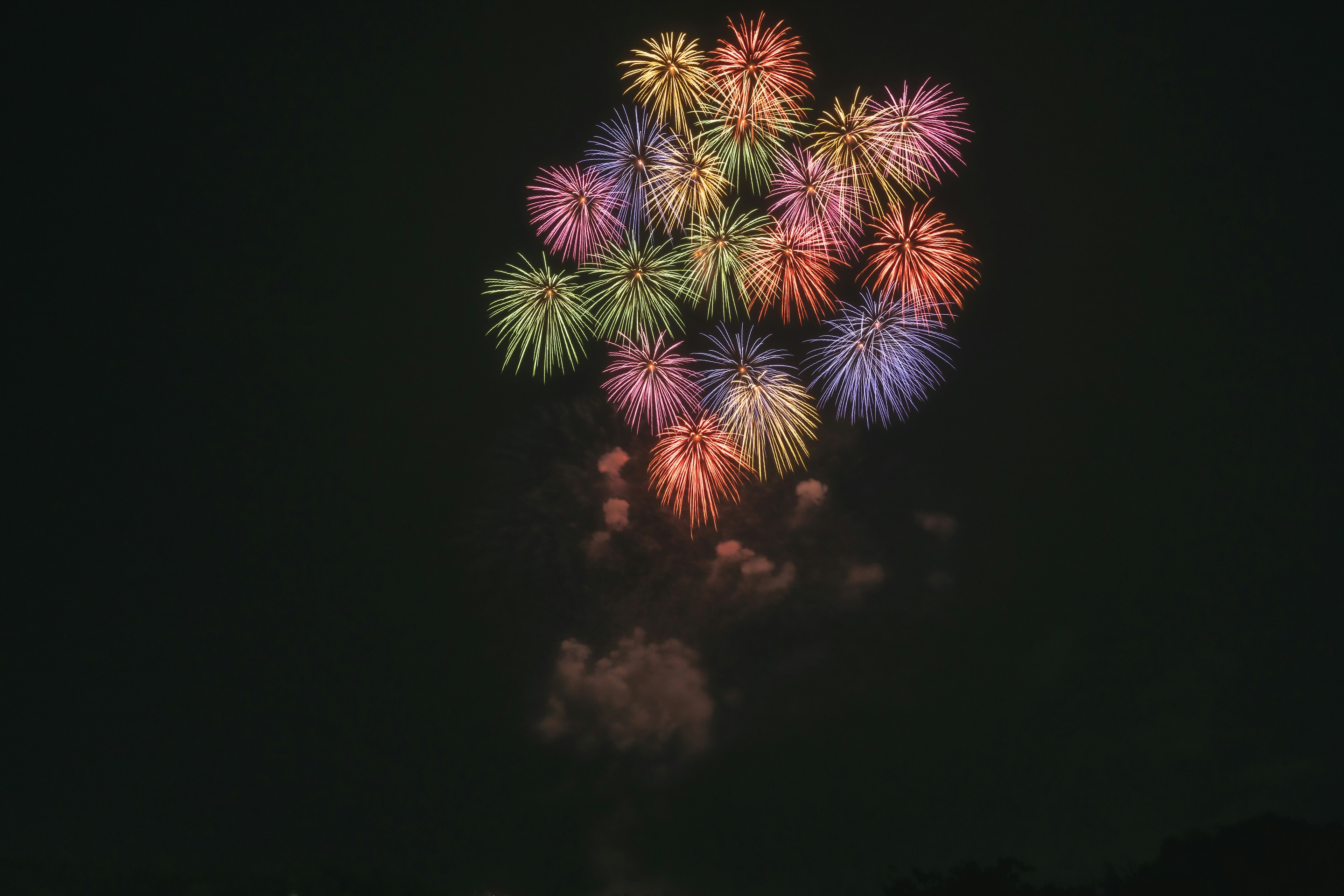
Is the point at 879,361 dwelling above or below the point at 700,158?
below

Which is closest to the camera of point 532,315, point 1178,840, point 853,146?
point 853,146

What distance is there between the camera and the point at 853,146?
49.4 feet

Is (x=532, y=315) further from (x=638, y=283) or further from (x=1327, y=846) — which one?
(x=1327, y=846)

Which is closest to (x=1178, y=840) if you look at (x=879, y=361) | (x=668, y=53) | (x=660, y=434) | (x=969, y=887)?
(x=969, y=887)

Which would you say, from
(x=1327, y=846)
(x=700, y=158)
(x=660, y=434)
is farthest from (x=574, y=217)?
(x=1327, y=846)

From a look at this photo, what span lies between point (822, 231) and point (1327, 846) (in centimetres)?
2872

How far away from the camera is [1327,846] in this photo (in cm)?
2419

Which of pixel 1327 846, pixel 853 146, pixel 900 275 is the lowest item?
pixel 1327 846

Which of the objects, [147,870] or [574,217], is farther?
[147,870]

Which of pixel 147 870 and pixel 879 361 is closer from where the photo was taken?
pixel 879 361

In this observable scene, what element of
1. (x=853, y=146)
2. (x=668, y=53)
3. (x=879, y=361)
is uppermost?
(x=668, y=53)

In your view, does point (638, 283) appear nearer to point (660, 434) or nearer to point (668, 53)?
point (660, 434)

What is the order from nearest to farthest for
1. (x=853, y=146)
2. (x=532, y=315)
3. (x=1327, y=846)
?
(x=853, y=146) → (x=532, y=315) → (x=1327, y=846)

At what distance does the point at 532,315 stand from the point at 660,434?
421cm
